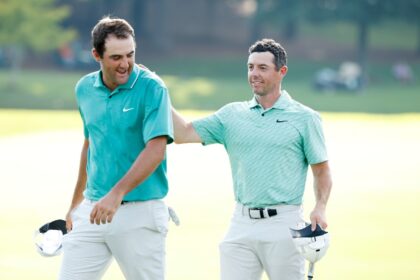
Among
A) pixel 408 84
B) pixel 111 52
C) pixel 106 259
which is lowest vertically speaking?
pixel 408 84

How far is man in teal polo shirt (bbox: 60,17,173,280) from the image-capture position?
6.62 meters

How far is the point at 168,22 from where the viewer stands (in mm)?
79375

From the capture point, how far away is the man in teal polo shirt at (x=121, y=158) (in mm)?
6617

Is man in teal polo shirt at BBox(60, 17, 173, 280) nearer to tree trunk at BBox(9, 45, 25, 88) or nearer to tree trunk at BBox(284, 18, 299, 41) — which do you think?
tree trunk at BBox(9, 45, 25, 88)

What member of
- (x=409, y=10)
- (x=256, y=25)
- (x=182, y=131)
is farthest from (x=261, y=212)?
(x=256, y=25)

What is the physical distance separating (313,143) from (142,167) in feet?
4.50

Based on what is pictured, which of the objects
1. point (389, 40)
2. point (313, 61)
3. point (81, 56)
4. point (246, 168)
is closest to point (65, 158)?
point (246, 168)

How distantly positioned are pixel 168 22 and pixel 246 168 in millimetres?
72477

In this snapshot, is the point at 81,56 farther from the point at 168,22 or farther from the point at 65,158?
the point at 65,158

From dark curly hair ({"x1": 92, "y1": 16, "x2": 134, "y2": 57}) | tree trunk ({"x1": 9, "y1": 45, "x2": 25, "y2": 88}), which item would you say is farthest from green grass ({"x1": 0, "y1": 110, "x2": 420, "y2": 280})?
tree trunk ({"x1": 9, "y1": 45, "x2": 25, "y2": 88})

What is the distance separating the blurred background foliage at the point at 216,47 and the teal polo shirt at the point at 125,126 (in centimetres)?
4356

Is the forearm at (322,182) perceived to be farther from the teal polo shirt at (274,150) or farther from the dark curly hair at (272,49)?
the dark curly hair at (272,49)

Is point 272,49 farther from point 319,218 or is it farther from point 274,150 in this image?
point 319,218

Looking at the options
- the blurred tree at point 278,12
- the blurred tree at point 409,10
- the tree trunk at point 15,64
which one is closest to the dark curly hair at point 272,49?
the tree trunk at point 15,64
